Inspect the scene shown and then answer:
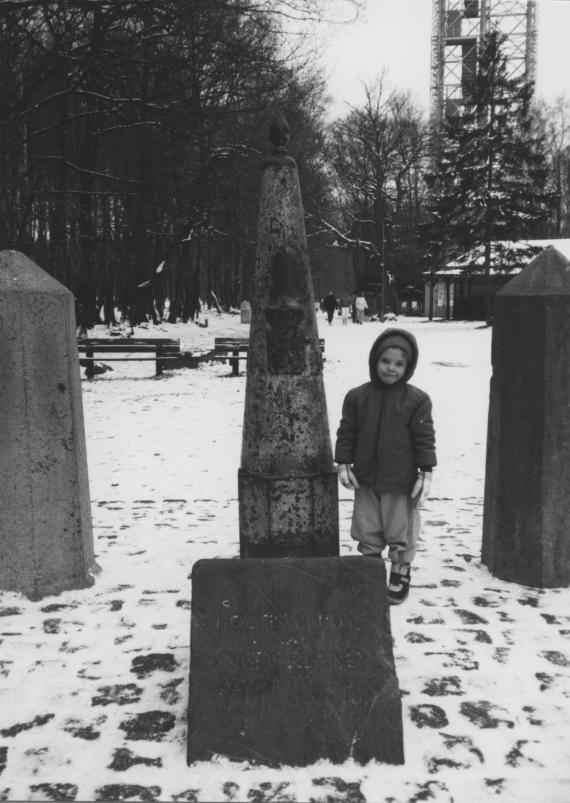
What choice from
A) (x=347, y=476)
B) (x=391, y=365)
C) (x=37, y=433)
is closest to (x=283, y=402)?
(x=347, y=476)

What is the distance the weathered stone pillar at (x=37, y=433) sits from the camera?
4285mm

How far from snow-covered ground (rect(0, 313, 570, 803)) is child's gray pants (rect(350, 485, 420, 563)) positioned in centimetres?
37

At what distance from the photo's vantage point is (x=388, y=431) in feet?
13.8

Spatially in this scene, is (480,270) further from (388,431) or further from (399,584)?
(388,431)

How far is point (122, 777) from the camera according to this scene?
2824mm

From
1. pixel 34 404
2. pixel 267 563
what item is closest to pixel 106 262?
pixel 34 404

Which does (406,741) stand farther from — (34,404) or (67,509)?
(34,404)

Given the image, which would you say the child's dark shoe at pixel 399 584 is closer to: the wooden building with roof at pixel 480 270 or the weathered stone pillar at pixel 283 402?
the weathered stone pillar at pixel 283 402

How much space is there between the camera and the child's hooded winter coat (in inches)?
165

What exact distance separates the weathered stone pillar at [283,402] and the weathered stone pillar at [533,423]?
134cm

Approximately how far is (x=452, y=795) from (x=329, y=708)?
533 millimetres

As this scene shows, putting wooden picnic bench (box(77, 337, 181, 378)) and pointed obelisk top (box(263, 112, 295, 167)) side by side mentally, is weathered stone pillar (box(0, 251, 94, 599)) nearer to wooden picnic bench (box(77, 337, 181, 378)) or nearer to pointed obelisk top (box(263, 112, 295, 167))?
pointed obelisk top (box(263, 112, 295, 167))

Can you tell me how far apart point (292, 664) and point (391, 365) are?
1.79 m

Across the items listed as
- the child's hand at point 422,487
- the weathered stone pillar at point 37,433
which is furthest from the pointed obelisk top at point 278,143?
the child's hand at point 422,487
